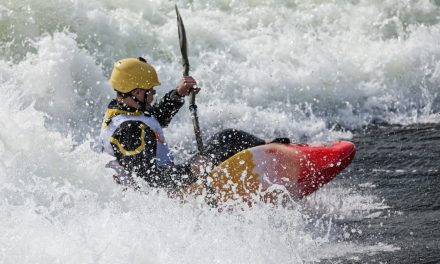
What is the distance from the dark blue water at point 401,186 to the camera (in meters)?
5.39

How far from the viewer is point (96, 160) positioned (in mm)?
5766

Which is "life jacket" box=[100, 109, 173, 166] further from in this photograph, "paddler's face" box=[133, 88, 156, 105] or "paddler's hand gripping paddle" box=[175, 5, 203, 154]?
"paddler's hand gripping paddle" box=[175, 5, 203, 154]

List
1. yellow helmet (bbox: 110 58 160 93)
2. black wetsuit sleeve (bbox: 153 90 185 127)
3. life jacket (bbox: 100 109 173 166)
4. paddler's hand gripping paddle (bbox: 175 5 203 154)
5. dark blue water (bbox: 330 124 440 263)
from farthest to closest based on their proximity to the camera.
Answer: black wetsuit sleeve (bbox: 153 90 185 127) → paddler's hand gripping paddle (bbox: 175 5 203 154) → yellow helmet (bbox: 110 58 160 93) → life jacket (bbox: 100 109 173 166) → dark blue water (bbox: 330 124 440 263)

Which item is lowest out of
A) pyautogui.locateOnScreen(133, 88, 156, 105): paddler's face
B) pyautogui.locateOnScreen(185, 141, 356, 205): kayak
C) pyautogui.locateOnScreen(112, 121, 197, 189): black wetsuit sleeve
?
pyautogui.locateOnScreen(185, 141, 356, 205): kayak

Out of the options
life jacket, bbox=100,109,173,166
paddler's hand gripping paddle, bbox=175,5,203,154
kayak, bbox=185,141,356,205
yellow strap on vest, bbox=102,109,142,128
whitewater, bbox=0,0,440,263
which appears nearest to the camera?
whitewater, bbox=0,0,440,263

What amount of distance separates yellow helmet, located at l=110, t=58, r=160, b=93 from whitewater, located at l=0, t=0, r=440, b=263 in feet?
1.66

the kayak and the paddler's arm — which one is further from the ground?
the paddler's arm

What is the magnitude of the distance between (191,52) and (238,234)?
554cm

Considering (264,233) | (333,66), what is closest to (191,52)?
(333,66)

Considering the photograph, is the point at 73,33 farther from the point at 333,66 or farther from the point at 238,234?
the point at 238,234

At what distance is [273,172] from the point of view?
6.20 meters

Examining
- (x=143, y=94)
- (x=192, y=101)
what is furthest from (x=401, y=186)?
(x=143, y=94)

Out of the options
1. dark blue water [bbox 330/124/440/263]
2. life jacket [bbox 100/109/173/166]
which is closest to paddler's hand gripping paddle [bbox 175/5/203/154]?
life jacket [bbox 100/109/173/166]

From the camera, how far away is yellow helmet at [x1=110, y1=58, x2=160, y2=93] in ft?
19.1
